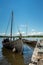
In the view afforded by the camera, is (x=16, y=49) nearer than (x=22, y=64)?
No

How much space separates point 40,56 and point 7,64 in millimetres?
11115

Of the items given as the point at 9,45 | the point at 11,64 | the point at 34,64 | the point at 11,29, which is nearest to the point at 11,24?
the point at 11,29

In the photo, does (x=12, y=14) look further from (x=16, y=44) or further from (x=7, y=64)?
(x=7, y=64)

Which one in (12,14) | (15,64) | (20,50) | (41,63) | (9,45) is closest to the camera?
(41,63)

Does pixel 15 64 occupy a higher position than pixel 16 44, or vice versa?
pixel 16 44

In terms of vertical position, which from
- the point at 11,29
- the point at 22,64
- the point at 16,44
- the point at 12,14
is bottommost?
the point at 22,64

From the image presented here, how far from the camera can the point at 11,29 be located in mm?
33781

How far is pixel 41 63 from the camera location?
341cm

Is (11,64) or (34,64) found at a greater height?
(34,64)

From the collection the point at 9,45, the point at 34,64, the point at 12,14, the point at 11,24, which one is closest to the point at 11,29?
the point at 11,24

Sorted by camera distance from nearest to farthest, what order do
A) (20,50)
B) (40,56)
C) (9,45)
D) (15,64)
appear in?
(40,56)
(15,64)
(20,50)
(9,45)

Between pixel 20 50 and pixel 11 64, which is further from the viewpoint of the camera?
pixel 20 50

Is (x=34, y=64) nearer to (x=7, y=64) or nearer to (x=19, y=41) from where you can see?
(x=7, y=64)

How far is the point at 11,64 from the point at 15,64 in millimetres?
411
